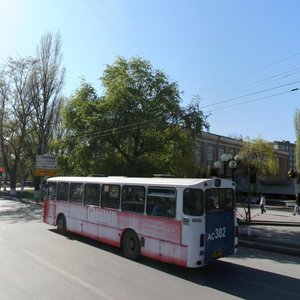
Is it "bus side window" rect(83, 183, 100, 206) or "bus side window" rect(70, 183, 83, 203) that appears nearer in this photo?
"bus side window" rect(83, 183, 100, 206)

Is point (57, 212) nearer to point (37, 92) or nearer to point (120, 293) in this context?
point (120, 293)

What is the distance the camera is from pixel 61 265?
10516 millimetres

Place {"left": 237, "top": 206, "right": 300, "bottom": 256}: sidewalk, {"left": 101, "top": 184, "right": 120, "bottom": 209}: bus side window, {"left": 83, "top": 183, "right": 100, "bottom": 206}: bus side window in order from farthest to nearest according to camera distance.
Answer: {"left": 237, "top": 206, "right": 300, "bottom": 256}: sidewalk < {"left": 83, "top": 183, "right": 100, "bottom": 206}: bus side window < {"left": 101, "top": 184, "right": 120, "bottom": 209}: bus side window

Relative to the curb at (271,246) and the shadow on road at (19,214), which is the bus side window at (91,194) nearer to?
the curb at (271,246)

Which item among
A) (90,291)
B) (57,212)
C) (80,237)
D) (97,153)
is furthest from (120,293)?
(97,153)

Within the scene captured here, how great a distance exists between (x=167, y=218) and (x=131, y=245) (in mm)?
1935

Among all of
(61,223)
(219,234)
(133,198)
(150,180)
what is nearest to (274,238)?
(219,234)

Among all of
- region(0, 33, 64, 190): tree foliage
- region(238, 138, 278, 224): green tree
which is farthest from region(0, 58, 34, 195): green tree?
region(238, 138, 278, 224): green tree

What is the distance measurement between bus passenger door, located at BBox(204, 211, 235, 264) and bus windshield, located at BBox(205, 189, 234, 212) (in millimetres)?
130

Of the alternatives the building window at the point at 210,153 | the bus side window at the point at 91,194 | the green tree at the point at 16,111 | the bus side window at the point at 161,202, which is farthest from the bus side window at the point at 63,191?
the building window at the point at 210,153

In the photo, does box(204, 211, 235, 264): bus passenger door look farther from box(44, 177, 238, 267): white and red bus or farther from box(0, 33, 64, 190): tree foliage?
box(0, 33, 64, 190): tree foliage

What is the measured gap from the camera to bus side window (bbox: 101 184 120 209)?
13.4m

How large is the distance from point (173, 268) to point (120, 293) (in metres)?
3.30

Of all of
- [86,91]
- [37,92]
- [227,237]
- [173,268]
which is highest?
[37,92]
